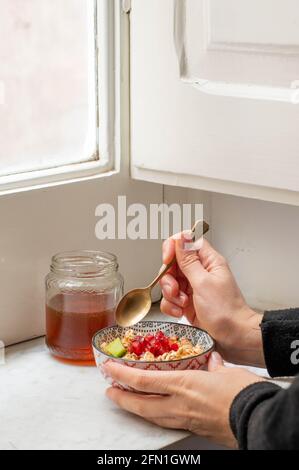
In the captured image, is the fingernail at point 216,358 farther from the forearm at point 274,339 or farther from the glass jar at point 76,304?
the glass jar at point 76,304

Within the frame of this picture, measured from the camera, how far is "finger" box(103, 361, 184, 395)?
117cm

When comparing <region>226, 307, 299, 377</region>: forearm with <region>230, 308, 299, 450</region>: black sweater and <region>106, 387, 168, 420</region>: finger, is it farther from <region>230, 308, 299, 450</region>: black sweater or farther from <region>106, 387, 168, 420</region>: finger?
<region>106, 387, 168, 420</region>: finger

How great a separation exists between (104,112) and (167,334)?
378mm

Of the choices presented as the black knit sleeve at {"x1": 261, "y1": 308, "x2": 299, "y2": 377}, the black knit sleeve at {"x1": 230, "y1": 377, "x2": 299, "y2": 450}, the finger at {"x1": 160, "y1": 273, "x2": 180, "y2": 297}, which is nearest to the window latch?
the finger at {"x1": 160, "y1": 273, "x2": 180, "y2": 297}

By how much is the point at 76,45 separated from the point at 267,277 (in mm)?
496

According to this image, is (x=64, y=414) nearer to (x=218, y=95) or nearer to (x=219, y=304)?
(x=219, y=304)

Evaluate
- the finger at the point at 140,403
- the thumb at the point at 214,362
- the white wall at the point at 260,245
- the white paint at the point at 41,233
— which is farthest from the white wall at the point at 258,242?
the finger at the point at 140,403

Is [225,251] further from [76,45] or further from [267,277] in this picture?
[76,45]

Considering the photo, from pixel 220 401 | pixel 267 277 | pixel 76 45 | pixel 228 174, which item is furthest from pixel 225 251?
pixel 220 401

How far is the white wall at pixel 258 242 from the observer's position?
1.56m

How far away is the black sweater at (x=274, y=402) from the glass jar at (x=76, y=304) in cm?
24

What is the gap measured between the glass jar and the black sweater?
0.80 ft

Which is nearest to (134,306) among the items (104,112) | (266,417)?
(104,112)

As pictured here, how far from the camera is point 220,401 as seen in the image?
1.12m
